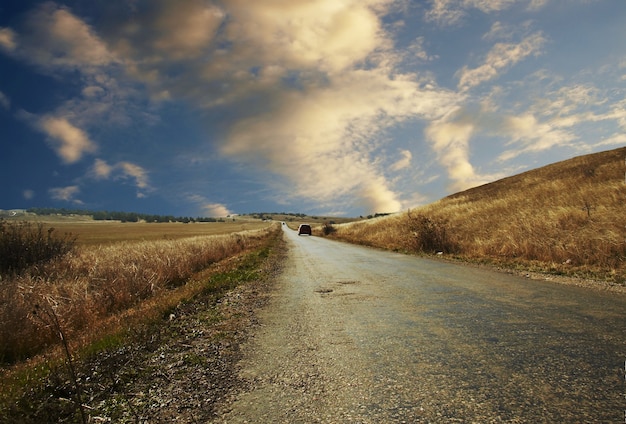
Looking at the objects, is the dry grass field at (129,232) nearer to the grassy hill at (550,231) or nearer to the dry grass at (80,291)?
the dry grass at (80,291)

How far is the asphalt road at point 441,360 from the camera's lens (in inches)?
129

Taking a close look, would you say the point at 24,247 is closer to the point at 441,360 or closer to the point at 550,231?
the point at 441,360

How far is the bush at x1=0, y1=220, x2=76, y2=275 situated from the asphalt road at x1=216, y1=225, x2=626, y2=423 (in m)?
13.4

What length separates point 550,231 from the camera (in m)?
17.0

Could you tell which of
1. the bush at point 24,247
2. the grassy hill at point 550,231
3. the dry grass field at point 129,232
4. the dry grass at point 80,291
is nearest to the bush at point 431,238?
the grassy hill at point 550,231

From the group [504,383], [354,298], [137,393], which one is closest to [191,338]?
[137,393]

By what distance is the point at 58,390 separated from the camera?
170 inches

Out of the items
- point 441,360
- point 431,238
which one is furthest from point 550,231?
point 441,360

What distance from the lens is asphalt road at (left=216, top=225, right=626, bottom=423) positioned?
327 cm

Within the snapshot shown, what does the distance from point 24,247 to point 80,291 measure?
7846 mm

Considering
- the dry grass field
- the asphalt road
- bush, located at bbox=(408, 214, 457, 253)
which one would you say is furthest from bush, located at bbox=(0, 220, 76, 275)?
bush, located at bbox=(408, 214, 457, 253)

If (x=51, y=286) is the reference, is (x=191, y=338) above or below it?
below

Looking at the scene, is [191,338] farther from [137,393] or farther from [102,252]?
[102,252]

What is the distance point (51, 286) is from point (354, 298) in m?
9.02
